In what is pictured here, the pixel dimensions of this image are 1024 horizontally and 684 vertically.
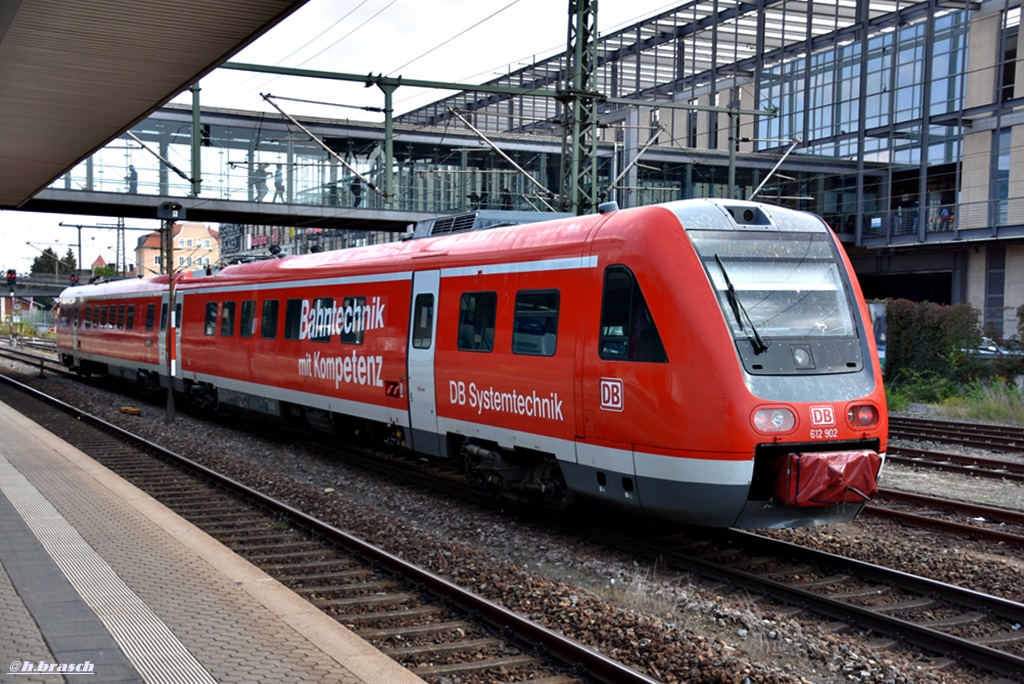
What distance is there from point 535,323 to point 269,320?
27.3 feet

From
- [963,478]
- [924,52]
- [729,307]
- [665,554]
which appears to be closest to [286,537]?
[665,554]

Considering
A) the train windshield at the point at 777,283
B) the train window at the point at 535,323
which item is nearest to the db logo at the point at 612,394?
the train window at the point at 535,323

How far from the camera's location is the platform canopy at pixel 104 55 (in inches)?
365

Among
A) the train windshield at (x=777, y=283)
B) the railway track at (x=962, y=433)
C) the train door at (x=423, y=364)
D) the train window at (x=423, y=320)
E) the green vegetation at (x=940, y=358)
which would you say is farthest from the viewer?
the green vegetation at (x=940, y=358)

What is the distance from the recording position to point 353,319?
13.9m

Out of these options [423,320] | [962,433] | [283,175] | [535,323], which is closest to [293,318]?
[423,320]

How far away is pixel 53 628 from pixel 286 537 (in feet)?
12.8

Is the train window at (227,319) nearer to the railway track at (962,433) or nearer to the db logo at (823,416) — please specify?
the railway track at (962,433)

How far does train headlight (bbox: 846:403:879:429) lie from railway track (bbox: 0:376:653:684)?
342 cm

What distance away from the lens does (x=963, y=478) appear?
44.7ft

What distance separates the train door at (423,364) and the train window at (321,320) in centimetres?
276

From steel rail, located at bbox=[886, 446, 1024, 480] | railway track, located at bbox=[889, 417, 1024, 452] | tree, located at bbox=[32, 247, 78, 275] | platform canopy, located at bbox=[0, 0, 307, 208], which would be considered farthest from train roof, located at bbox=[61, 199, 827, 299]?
tree, located at bbox=[32, 247, 78, 275]

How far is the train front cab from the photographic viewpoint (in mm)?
→ 7934

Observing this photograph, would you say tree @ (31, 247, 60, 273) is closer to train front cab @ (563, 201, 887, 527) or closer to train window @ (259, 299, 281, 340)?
train window @ (259, 299, 281, 340)
